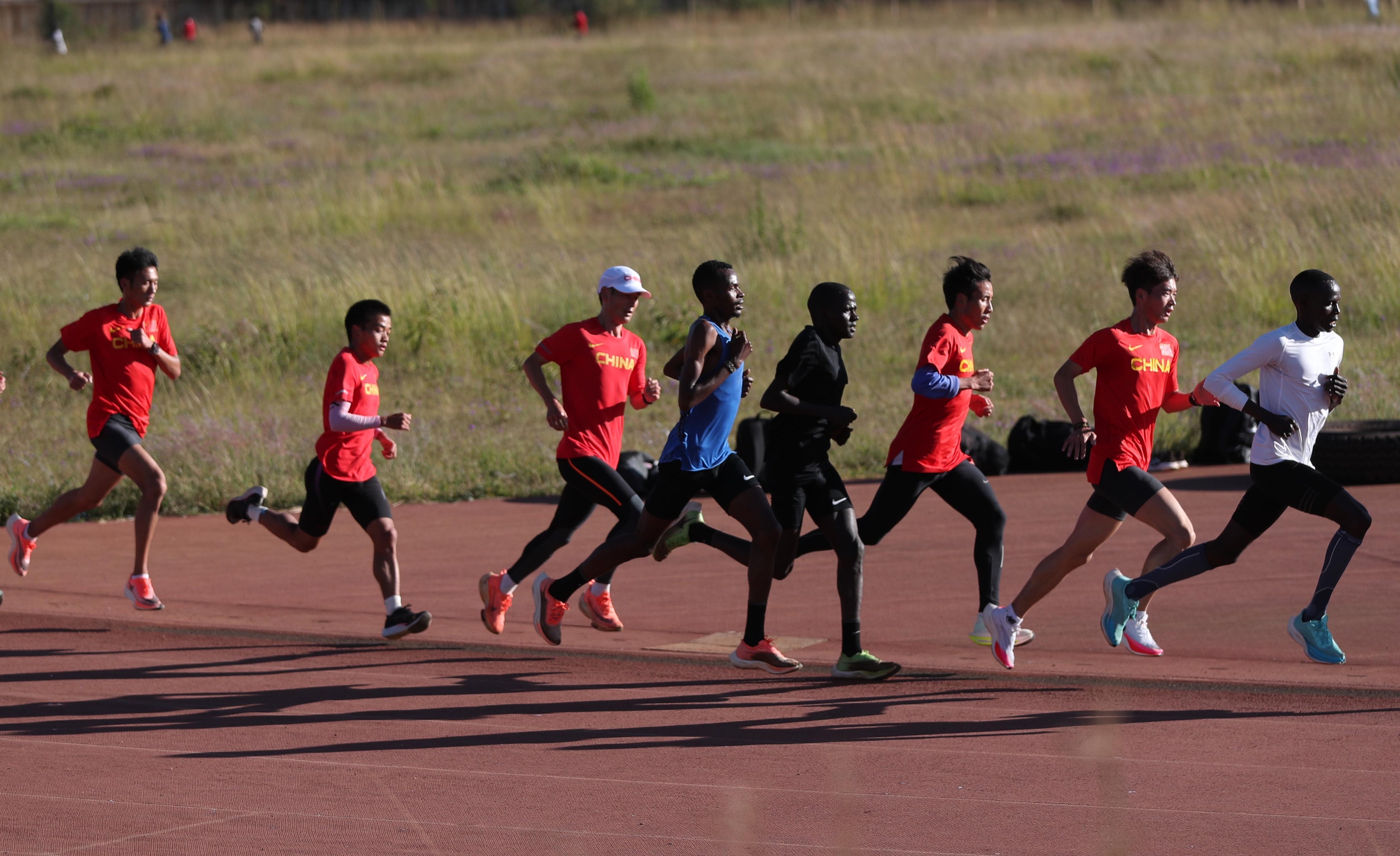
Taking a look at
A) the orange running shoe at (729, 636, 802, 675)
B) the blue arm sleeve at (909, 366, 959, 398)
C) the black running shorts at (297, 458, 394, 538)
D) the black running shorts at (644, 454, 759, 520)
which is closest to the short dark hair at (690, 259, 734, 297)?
the black running shorts at (644, 454, 759, 520)

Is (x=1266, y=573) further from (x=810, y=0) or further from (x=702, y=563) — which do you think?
(x=810, y=0)

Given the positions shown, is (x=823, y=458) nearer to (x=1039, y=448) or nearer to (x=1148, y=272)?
(x=1148, y=272)

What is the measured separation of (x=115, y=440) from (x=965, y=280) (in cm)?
478

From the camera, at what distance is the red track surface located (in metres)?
5.61

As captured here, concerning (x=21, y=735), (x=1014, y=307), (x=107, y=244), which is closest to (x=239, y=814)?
(x=21, y=735)

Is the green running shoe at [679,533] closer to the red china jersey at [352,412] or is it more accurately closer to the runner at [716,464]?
the runner at [716,464]

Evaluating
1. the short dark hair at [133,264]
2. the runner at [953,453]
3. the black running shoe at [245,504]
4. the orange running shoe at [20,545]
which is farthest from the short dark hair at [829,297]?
the orange running shoe at [20,545]

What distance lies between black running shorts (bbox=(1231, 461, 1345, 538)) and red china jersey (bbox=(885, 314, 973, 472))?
4.28ft

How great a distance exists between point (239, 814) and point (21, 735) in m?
1.64

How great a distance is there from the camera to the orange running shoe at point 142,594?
941cm

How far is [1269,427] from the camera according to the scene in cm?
732

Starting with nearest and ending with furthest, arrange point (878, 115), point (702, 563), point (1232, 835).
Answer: point (1232, 835), point (702, 563), point (878, 115)

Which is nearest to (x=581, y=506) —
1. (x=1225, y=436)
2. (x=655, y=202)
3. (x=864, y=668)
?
(x=864, y=668)

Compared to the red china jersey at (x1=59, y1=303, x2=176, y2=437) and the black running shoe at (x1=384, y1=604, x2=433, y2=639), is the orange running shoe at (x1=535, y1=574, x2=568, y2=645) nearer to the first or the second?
the black running shoe at (x1=384, y1=604, x2=433, y2=639)
